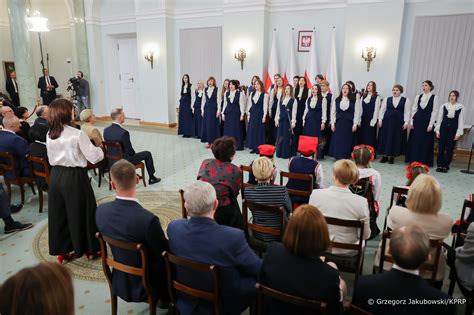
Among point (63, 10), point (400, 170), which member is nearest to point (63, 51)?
point (63, 10)

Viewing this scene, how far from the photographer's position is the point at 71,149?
2850mm

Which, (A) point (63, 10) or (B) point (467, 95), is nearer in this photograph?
(B) point (467, 95)

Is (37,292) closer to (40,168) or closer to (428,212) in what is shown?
(428,212)

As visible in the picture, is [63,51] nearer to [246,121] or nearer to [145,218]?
[246,121]

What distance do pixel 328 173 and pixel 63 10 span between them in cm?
1125

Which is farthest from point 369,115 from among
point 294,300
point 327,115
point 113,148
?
point 294,300

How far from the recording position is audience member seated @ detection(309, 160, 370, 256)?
2.47 m

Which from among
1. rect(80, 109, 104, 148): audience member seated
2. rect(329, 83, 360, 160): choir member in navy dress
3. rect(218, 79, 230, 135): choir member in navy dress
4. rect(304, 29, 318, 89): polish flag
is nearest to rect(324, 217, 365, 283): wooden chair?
rect(80, 109, 104, 148): audience member seated

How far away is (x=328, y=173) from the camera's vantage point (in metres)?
6.13

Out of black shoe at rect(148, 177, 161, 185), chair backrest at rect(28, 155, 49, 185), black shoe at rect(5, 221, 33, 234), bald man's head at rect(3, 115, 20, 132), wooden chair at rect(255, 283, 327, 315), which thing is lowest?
black shoe at rect(5, 221, 33, 234)

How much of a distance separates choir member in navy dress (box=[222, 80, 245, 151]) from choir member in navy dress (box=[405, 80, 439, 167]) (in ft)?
11.3

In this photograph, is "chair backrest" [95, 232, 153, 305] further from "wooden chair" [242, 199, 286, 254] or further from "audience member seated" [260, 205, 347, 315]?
"wooden chair" [242, 199, 286, 254]

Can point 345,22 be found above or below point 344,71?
above

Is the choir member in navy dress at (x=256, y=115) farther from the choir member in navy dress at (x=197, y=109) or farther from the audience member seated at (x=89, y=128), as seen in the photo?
the audience member seated at (x=89, y=128)
